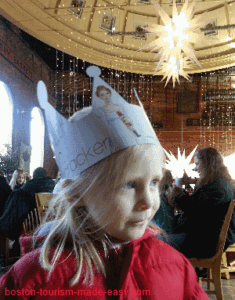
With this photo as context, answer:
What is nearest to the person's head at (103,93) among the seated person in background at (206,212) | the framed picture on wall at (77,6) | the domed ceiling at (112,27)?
the seated person in background at (206,212)

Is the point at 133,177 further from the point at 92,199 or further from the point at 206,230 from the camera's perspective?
the point at 206,230

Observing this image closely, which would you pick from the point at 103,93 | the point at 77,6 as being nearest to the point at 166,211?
the point at 103,93

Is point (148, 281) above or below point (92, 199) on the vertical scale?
below

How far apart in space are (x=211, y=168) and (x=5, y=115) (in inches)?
309

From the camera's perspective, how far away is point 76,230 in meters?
0.77

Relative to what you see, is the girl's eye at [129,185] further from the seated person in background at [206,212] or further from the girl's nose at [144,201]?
the seated person in background at [206,212]

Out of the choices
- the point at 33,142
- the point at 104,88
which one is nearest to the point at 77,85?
the point at 33,142

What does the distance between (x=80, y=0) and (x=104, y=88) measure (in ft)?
28.1

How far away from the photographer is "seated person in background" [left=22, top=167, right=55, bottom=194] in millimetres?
3926

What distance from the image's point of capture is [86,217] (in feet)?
2.51

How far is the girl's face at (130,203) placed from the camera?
0.70 metres

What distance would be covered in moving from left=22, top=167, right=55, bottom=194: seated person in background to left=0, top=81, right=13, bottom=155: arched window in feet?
16.3

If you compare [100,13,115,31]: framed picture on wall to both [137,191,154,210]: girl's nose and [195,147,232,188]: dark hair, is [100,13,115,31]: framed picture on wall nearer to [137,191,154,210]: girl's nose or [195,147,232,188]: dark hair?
[195,147,232,188]: dark hair

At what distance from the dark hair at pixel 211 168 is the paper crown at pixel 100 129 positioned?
1987 millimetres
